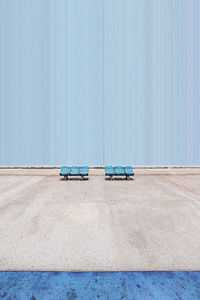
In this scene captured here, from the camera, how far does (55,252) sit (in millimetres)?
3150

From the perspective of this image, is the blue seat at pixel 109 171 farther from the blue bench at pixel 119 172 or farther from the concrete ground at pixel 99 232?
the concrete ground at pixel 99 232

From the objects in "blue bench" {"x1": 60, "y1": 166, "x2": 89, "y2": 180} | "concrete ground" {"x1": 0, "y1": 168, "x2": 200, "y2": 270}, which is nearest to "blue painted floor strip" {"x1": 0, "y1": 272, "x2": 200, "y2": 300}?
"concrete ground" {"x1": 0, "y1": 168, "x2": 200, "y2": 270}

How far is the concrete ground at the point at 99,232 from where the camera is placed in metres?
2.92

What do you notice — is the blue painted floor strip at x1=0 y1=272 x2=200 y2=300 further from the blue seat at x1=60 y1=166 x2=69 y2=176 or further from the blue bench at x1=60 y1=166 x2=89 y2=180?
the blue seat at x1=60 y1=166 x2=69 y2=176

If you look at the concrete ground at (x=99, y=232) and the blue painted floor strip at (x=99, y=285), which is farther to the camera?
the concrete ground at (x=99, y=232)

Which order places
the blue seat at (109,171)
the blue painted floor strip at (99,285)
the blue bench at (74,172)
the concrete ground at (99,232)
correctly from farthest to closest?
the blue seat at (109,171)
the blue bench at (74,172)
the concrete ground at (99,232)
the blue painted floor strip at (99,285)

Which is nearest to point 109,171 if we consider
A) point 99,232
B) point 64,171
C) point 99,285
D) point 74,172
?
point 74,172

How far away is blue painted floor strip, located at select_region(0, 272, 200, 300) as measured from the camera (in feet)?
7.57

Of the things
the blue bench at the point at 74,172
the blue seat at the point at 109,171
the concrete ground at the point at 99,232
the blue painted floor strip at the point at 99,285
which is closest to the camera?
the blue painted floor strip at the point at 99,285

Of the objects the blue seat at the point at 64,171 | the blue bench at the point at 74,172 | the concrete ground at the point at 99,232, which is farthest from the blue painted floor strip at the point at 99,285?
the blue seat at the point at 64,171

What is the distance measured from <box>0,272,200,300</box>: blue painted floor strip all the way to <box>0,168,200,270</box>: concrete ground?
0.15 meters

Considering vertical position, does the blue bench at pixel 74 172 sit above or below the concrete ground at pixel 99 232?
above

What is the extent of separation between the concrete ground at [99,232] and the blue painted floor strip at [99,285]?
155mm

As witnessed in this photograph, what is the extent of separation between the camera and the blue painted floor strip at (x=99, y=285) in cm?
231
